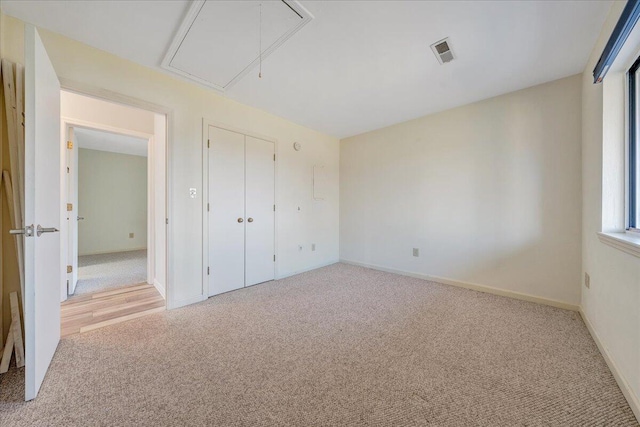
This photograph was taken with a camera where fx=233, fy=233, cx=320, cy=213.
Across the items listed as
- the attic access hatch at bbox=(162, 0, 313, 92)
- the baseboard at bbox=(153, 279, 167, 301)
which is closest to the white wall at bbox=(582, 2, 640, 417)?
the attic access hatch at bbox=(162, 0, 313, 92)

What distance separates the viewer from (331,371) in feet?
5.06

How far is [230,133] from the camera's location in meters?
3.00

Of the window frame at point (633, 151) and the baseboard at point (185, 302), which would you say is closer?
the window frame at point (633, 151)

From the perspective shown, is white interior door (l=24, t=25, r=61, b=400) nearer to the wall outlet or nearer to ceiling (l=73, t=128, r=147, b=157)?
ceiling (l=73, t=128, r=147, b=157)

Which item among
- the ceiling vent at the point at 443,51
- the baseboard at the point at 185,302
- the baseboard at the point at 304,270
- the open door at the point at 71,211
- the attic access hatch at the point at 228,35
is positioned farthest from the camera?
the baseboard at the point at 304,270

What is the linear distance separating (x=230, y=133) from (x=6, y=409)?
9.09 feet

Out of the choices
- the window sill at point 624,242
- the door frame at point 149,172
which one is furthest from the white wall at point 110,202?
the window sill at point 624,242

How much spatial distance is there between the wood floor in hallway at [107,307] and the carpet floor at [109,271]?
326 millimetres

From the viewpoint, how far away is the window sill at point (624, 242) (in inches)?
50.5

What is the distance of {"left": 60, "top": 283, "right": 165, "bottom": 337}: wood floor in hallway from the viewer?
218 cm

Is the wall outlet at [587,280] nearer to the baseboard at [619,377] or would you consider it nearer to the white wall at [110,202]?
the baseboard at [619,377]

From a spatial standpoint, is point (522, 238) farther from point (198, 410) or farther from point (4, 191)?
point (4, 191)

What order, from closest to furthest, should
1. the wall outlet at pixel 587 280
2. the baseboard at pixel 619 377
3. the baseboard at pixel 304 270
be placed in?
the baseboard at pixel 619 377
the wall outlet at pixel 587 280
the baseboard at pixel 304 270

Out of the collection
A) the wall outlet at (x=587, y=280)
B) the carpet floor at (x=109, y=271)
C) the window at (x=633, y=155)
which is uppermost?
the window at (x=633, y=155)
